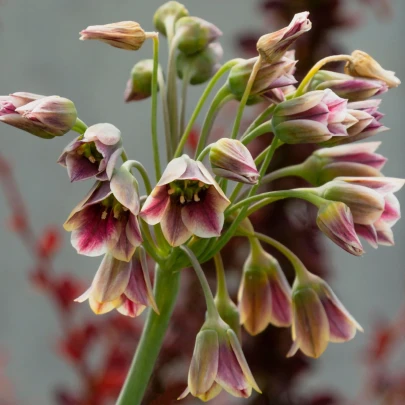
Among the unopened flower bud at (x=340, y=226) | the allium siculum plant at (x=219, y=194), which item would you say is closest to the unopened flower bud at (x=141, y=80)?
the allium siculum plant at (x=219, y=194)

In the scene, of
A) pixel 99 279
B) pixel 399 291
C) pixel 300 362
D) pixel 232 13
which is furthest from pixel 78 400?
pixel 399 291

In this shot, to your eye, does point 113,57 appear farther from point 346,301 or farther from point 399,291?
point 399,291

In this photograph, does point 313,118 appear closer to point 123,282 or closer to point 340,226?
point 340,226

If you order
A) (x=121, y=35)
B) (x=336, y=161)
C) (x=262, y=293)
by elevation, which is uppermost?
(x=121, y=35)

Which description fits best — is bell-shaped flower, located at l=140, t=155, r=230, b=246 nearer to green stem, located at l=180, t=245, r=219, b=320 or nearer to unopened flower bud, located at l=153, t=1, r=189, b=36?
green stem, located at l=180, t=245, r=219, b=320

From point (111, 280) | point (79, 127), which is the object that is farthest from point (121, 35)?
point (111, 280)

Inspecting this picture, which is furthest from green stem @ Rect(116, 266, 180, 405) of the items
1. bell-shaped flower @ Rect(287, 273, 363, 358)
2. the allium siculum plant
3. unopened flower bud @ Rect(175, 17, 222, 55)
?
unopened flower bud @ Rect(175, 17, 222, 55)

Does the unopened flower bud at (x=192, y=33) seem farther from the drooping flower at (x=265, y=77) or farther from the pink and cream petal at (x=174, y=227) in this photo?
the pink and cream petal at (x=174, y=227)

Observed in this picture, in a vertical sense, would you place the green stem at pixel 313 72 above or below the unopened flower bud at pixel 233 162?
above
